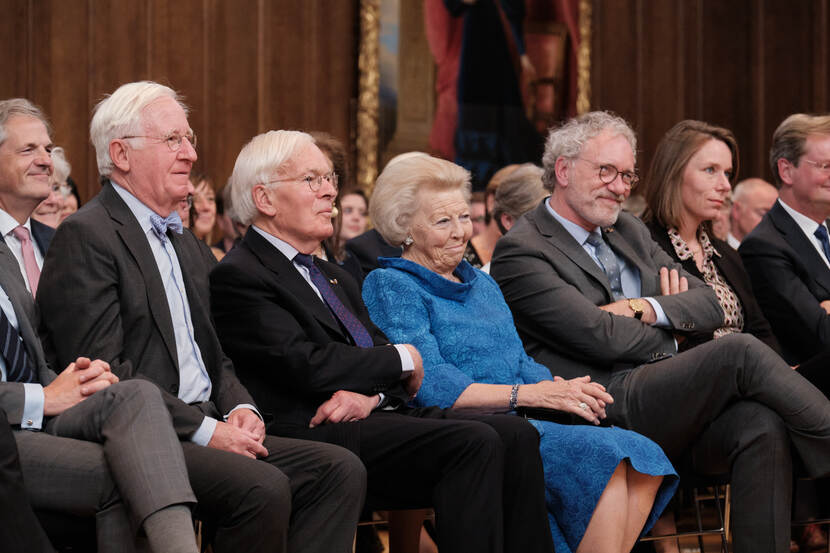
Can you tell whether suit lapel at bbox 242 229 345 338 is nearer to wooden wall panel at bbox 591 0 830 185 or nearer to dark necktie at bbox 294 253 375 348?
dark necktie at bbox 294 253 375 348

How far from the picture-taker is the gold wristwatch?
3.68m

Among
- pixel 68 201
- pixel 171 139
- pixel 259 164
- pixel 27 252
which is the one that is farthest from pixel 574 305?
pixel 68 201

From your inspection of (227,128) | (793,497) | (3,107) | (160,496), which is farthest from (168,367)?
(227,128)

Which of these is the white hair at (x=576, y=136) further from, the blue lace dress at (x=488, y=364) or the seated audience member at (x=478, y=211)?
the seated audience member at (x=478, y=211)

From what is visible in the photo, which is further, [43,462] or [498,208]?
[498,208]

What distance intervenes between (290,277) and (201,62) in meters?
4.26

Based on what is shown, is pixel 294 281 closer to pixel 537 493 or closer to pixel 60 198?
pixel 537 493

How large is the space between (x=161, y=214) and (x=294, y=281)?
0.42 metres

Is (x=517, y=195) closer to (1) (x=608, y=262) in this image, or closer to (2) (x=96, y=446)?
(1) (x=608, y=262)

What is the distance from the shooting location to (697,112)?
8617mm

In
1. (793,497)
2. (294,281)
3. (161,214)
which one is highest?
(161,214)

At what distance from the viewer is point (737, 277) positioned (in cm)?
427

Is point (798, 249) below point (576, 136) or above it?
below

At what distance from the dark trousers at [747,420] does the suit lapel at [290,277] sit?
1.06 metres
